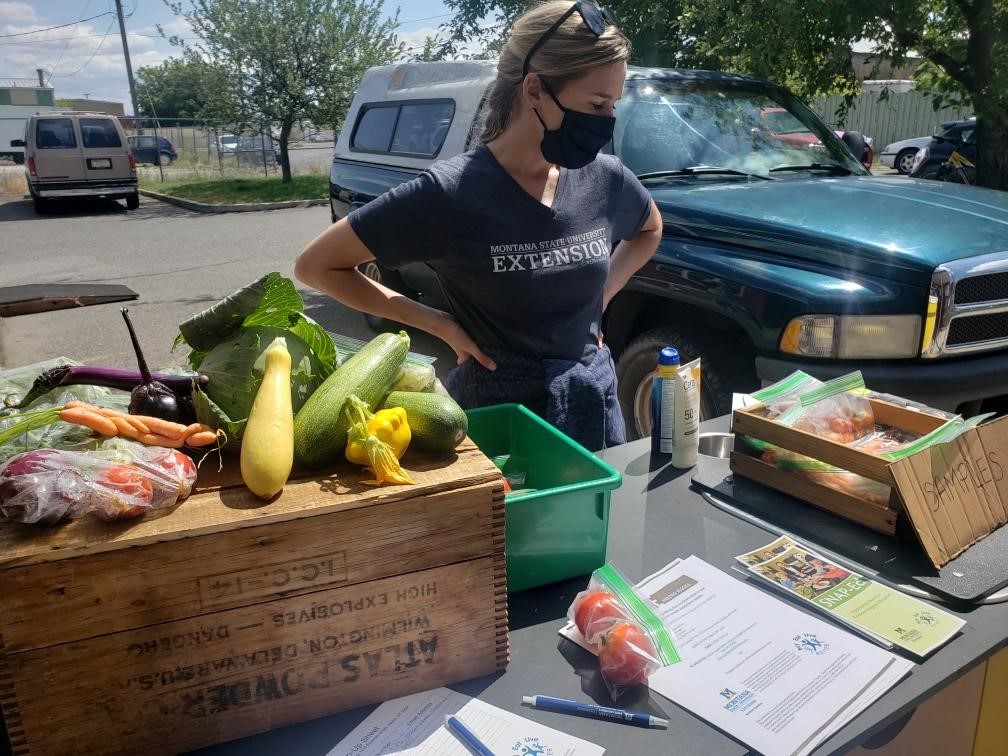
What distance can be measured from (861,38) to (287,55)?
18.4m

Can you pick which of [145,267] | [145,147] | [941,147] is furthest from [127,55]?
[941,147]

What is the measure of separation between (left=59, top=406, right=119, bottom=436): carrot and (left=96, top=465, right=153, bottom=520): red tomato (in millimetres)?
143

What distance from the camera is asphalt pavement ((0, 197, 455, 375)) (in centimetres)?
762

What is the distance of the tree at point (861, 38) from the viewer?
6.11m

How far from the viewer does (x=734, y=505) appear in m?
1.90

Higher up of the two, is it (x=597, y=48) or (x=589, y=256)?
(x=597, y=48)

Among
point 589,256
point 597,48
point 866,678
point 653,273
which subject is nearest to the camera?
point 866,678

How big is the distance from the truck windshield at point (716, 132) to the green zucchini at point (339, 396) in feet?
9.83

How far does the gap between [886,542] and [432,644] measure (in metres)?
1.06

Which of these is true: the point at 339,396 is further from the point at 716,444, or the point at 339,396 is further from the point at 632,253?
the point at 632,253

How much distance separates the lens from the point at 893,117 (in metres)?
26.9

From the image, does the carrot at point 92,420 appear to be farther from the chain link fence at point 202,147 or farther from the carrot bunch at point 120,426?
the chain link fence at point 202,147

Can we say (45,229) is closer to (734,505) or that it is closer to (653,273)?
(653,273)

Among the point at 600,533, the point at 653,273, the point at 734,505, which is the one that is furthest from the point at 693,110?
the point at 600,533
